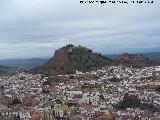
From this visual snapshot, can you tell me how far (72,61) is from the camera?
334 ft

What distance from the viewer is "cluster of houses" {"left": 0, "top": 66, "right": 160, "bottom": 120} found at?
4918cm

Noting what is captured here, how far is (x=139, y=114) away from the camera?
4862 centimetres

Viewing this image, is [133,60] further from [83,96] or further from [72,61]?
[83,96]

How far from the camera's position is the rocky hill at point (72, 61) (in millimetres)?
99312

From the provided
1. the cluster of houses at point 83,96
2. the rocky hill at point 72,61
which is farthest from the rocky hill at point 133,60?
the cluster of houses at point 83,96

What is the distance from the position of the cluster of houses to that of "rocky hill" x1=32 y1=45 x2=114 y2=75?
5.32m

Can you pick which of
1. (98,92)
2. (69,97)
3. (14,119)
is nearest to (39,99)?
(69,97)

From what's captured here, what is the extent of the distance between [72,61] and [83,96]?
40271 mm

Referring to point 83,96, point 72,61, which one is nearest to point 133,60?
point 72,61

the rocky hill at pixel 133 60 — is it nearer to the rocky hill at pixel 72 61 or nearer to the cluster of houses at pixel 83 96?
the rocky hill at pixel 72 61

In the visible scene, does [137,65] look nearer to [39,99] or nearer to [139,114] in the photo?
[39,99]

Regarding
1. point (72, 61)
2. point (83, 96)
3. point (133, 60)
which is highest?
point (72, 61)

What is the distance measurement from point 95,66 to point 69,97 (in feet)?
127

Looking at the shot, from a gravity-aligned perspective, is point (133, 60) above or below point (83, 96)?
above
